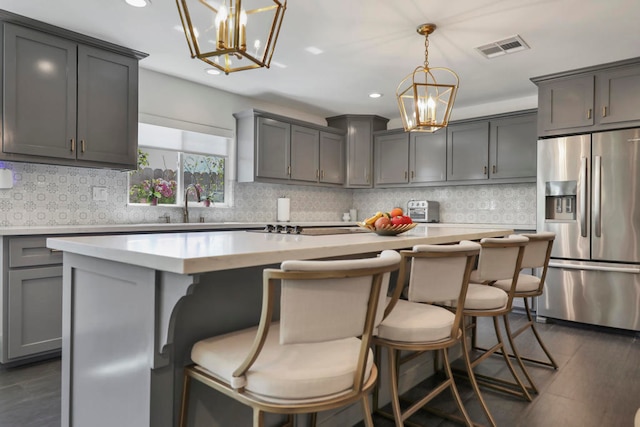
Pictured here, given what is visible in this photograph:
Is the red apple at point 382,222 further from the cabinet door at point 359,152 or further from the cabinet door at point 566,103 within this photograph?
the cabinet door at point 359,152

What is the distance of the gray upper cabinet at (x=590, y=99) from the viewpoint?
3680 mm

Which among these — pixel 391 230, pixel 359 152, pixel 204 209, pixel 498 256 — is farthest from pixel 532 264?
pixel 359 152

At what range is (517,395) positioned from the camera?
7.75 ft

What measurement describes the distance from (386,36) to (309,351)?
2.80 metres

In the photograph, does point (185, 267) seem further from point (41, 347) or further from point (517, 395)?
point (41, 347)

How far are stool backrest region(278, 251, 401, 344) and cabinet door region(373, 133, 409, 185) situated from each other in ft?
15.4

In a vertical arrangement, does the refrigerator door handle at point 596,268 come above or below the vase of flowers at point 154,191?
below

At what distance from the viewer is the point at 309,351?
1.26m

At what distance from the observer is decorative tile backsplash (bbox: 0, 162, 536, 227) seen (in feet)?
10.9

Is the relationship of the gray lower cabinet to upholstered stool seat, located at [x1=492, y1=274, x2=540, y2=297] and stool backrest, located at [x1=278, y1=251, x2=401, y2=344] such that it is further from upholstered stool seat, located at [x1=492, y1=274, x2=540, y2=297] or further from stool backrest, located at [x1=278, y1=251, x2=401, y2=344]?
upholstered stool seat, located at [x1=492, y1=274, x2=540, y2=297]

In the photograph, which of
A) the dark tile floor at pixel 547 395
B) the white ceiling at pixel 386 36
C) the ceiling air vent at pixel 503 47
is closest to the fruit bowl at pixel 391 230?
the dark tile floor at pixel 547 395

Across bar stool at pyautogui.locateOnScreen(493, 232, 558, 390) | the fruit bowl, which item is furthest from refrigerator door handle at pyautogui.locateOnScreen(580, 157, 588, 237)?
the fruit bowl

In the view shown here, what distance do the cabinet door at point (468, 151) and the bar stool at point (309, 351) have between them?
4188 mm

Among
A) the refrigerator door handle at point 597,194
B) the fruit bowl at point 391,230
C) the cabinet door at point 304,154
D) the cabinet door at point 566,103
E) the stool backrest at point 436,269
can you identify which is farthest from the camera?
the cabinet door at point 304,154
